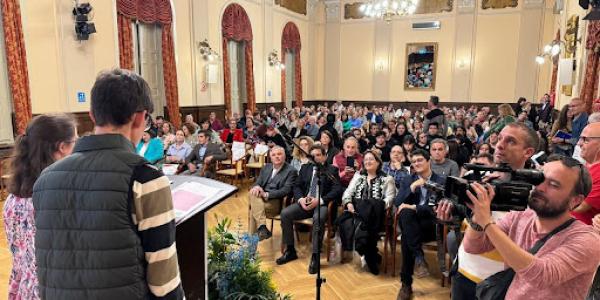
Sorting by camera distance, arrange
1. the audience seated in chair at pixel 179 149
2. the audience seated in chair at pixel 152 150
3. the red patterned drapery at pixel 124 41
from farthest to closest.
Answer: the red patterned drapery at pixel 124 41 → the audience seated in chair at pixel 179 149 → the audience seated in chair at pixel 152 150

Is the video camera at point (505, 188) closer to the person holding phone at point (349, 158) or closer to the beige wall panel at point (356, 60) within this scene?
the person holding phone at point (349, 158)

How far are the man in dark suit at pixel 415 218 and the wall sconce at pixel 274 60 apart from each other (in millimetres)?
10206

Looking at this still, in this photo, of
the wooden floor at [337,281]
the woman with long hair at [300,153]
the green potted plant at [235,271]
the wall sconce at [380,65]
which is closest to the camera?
the green potted plant at [235,271]

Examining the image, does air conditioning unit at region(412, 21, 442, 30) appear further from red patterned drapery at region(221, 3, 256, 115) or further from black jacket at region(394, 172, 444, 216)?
black jacket at region(394, 172, 444, 216)

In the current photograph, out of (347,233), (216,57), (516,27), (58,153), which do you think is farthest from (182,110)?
(516,27)

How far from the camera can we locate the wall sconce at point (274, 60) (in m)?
13.3

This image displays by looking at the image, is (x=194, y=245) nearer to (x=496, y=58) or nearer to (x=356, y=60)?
(x=496, y=58)

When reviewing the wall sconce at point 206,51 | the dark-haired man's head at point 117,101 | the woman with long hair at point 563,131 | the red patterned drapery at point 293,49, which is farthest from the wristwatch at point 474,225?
the red patterned drapery at point 293,49

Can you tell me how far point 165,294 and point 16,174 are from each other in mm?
894

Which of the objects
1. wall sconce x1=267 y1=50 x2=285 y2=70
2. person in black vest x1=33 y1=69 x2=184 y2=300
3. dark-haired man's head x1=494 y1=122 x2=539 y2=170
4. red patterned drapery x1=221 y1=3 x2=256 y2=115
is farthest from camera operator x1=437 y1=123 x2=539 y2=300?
wall sconce x1=267 y1=50 x2=285 y2=70

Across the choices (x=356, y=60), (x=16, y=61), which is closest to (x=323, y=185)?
(x=16, y=61)

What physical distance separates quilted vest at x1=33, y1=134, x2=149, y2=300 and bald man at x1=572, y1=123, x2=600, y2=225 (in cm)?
233

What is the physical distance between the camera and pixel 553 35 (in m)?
13.4

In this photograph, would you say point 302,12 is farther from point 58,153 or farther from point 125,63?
point 58,153
